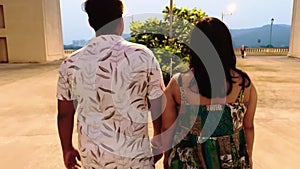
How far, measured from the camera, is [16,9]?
48.6 ft

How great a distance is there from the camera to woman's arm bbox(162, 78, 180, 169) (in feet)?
3.74

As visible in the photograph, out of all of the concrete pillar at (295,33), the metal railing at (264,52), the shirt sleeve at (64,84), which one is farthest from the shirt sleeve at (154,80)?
the metal railing at (264,52)

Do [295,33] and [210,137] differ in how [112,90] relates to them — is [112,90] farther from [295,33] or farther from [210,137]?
[295,33]

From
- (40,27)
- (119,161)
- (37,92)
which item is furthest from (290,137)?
(40,27)

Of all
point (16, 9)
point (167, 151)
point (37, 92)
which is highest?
point (16, 9)

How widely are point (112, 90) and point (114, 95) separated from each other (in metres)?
0.02

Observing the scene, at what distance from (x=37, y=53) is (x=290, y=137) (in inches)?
575

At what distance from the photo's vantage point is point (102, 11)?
99 centimetres

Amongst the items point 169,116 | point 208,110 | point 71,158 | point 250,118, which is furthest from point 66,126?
point 250,118

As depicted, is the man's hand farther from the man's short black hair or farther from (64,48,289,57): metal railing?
(64,48,289,57): metal railing

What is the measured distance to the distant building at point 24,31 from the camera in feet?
48.5

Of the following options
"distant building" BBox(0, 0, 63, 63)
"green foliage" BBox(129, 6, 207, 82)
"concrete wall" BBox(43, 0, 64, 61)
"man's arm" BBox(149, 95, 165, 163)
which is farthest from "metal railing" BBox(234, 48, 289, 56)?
"man's arm" BBox(149, 95, 165, 163)

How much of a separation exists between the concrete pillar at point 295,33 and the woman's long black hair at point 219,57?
61.3 feet

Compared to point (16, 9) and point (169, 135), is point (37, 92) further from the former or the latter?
point (16, 9)
